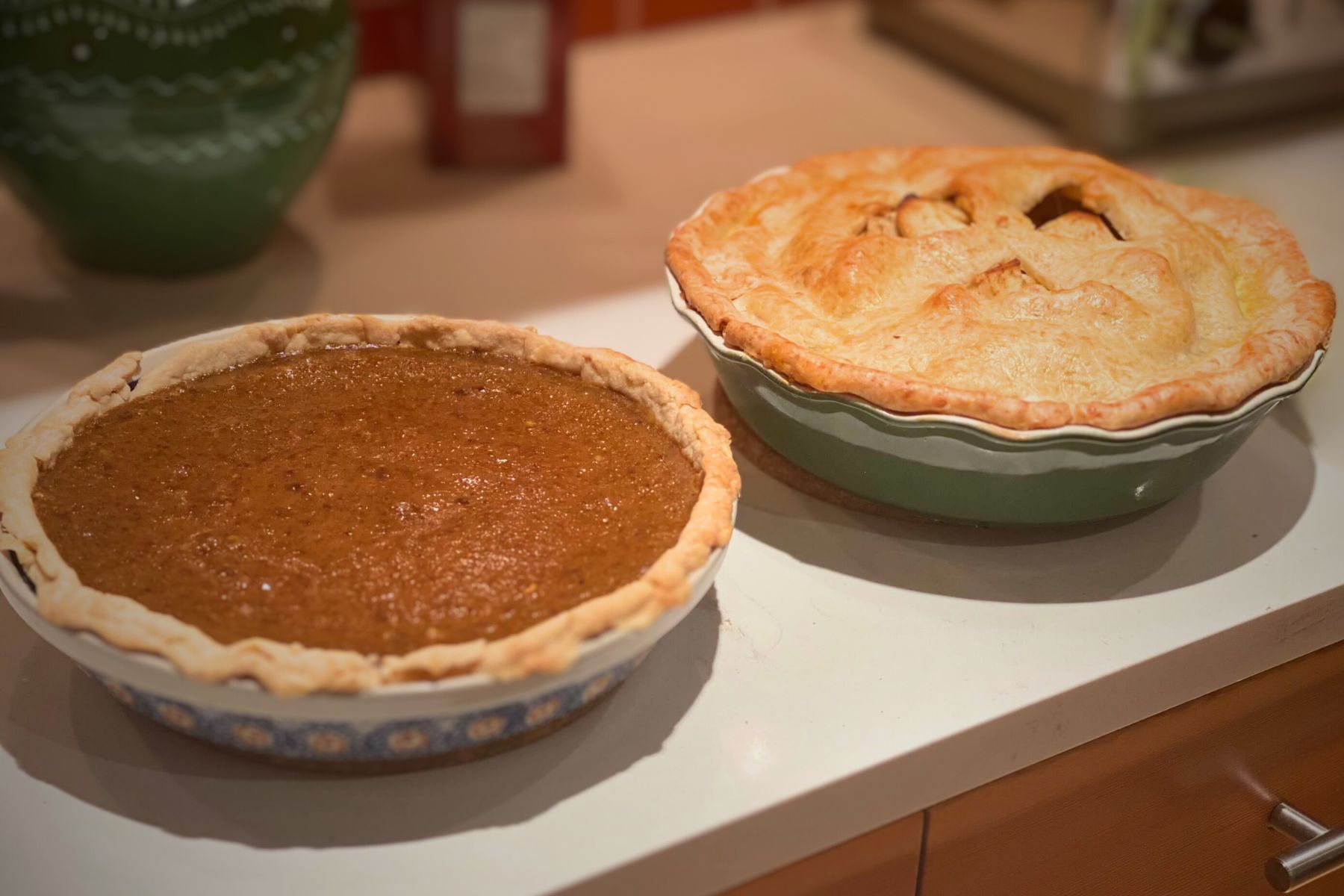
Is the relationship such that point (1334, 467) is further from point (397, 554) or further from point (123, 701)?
point (123, 701)

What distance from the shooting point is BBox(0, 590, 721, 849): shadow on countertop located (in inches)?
29.4

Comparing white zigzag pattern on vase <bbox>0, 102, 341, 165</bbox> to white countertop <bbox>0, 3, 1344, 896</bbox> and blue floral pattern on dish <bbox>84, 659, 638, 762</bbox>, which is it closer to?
white countertop <bbox>0, 3, 1344, 896</bbox>

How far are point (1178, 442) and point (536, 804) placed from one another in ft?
1.64

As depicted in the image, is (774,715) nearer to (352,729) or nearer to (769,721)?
(769,721)

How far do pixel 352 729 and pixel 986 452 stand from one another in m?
0.46

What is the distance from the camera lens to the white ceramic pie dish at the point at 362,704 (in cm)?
69

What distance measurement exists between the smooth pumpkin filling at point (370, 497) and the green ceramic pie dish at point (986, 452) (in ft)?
0.32

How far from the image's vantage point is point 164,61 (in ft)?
4.28

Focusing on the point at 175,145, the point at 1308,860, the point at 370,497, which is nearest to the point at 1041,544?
the point at 1308,860

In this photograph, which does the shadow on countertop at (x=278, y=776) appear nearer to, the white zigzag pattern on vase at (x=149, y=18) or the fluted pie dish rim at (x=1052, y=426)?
the fluted pie dish rim at (x=1052, y=426)

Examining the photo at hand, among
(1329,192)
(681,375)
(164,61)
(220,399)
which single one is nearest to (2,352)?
(164,61)

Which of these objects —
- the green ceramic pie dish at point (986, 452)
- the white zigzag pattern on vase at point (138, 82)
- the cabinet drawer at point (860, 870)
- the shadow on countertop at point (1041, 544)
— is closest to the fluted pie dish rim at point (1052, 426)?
the green ceramic pie dish at point (986, 452)

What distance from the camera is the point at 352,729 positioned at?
71 centimetres

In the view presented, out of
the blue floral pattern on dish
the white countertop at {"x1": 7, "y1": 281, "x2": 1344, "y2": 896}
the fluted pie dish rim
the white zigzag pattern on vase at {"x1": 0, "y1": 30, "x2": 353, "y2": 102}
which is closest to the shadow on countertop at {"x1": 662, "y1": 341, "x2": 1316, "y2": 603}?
the white countertop at {"x1": 7, "y1": 281, "x2": 1344, "y2": 896}
